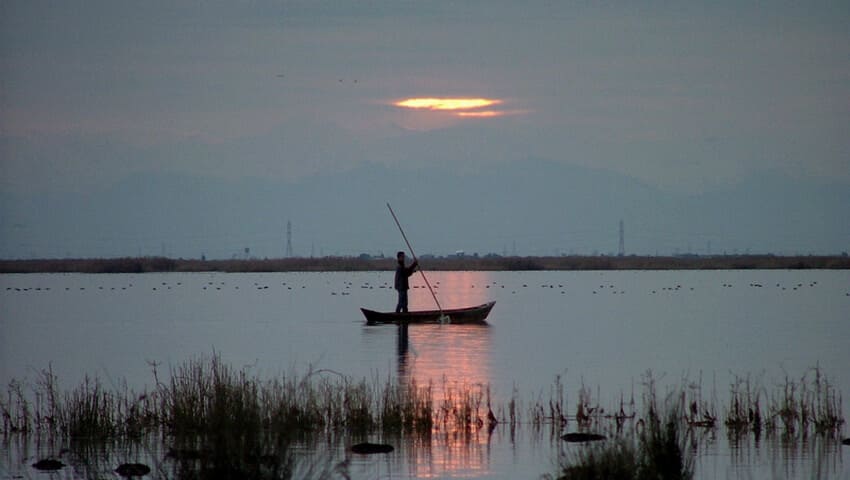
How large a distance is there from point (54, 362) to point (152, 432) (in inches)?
538

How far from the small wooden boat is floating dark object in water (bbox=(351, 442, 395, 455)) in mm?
20028

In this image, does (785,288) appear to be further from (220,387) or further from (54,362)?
(220,387)

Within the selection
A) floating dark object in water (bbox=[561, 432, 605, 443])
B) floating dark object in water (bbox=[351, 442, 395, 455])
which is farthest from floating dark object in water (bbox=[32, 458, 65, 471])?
floating dark object in water (bbox=[561, 432, 605, 443])

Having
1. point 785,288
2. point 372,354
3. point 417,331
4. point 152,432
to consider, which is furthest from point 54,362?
point 785,288

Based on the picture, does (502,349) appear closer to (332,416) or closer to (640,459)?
(332,416)

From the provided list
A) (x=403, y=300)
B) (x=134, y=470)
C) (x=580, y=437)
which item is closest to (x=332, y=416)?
(x=580, y=437)

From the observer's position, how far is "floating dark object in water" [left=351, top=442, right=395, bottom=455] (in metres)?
15.0

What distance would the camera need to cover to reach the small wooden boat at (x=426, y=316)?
1407 inches

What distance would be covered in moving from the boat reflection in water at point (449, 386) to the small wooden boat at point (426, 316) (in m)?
0.28

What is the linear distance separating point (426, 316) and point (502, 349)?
5555 mm

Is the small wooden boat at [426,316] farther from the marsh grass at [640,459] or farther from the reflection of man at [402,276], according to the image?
the marsh grass at [640,459]

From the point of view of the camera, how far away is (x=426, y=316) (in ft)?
119

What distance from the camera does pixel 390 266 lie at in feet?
456

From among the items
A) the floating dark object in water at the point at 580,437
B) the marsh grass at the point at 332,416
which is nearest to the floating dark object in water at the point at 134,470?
the marsh grass at the point at 332,416
